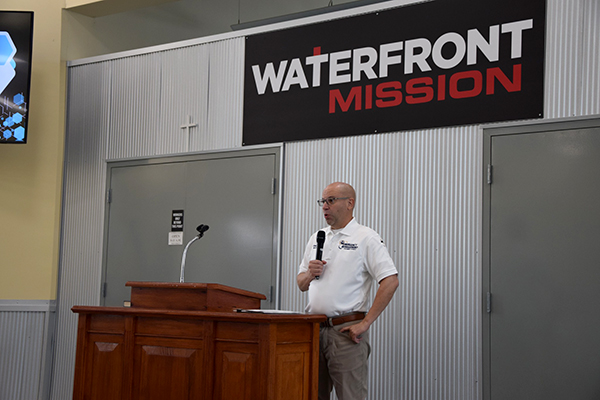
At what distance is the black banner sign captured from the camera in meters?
4.56

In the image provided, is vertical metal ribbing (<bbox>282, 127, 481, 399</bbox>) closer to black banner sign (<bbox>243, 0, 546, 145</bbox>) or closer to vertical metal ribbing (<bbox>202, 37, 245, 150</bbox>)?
black banner sign (<bbox>243, 0, 546, 145</bbox>)

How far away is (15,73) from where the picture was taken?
633cm

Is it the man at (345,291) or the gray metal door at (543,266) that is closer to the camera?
the man at (345,291)

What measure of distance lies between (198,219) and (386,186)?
180 centimetres

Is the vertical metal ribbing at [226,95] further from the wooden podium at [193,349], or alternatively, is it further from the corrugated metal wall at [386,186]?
the wooden podium at [193,349]

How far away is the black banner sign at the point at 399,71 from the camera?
456 centimetres

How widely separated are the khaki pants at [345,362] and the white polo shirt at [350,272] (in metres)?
0.13

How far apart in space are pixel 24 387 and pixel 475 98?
4.92 metres

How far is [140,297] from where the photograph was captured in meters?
3.68

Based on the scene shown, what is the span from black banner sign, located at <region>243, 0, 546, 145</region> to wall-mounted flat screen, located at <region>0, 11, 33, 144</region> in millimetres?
2268

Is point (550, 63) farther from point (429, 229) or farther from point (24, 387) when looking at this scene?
point (24, 387)

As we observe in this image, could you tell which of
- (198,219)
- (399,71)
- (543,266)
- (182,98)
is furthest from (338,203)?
(182,98)


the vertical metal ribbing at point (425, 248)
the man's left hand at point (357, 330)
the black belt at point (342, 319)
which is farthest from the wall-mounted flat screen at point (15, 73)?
the man's left hand at point (357, 330)

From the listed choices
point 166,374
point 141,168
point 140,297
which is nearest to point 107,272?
point 141,168
